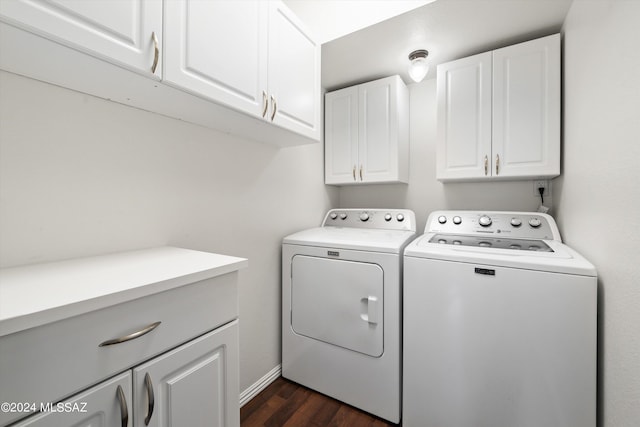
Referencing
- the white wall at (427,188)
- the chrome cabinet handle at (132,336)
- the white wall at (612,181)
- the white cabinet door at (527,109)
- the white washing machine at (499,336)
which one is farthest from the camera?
the white wall at (427,188)

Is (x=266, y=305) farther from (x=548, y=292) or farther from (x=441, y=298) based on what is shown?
(x=548, y=292)

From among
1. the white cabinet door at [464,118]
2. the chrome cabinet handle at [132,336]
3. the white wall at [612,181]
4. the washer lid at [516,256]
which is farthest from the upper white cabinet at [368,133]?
the chrome cabinet handle at [132,336]

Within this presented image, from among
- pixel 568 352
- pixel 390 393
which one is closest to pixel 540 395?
pixel 568 352

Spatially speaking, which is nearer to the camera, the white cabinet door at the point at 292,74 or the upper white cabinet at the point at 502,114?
the white cabinet door at the point at 292,74

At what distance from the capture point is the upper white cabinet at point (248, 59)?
90 centimetres

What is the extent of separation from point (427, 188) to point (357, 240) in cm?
101

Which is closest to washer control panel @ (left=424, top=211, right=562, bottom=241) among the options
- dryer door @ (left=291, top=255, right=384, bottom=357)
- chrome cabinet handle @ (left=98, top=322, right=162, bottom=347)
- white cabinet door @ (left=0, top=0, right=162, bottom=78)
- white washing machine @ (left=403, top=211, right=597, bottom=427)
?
white washing machine @ (left=403, top=211, right=597, bottom=427)

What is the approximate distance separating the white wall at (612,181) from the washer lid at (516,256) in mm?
65

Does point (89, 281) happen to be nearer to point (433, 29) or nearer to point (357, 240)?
point (357, 240)

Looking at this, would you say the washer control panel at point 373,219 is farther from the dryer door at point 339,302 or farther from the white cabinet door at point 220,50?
the white cabinet door at point 220,50

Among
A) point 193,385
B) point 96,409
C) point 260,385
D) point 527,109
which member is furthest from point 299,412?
point 527,109

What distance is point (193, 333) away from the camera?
0.81m

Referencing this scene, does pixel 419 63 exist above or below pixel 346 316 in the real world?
above

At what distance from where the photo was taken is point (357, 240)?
1624 mm
